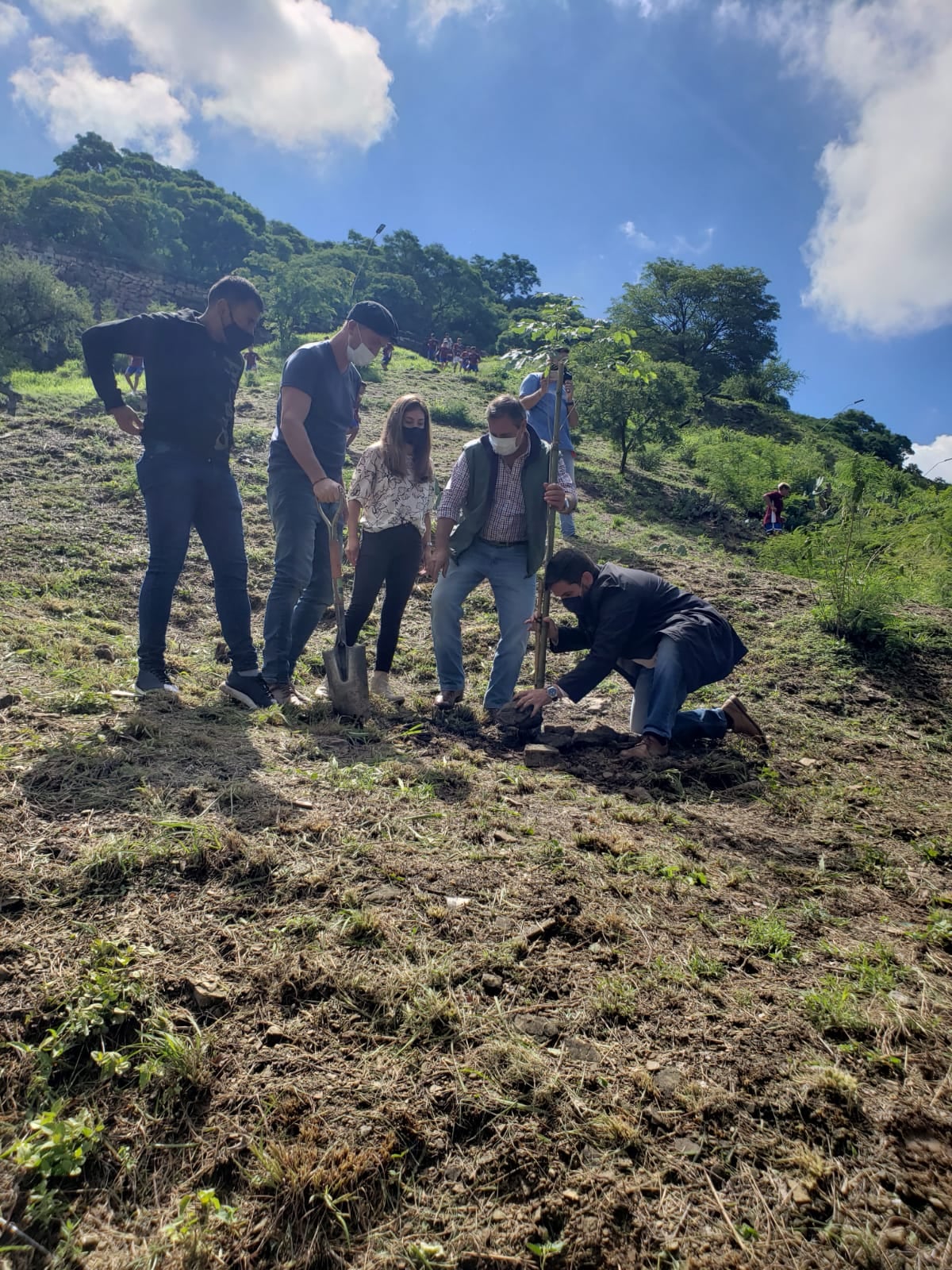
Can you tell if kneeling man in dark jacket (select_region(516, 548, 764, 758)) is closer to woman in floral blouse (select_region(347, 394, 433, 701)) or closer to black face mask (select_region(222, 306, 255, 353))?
woman in floral blouse (select_region(347, 394, 433, 701))

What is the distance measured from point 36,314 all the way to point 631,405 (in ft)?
69.4

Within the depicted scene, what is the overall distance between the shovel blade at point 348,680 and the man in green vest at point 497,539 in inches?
22.2

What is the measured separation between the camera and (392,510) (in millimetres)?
4004

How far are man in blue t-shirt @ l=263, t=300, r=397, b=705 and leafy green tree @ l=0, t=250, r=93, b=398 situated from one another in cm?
2416

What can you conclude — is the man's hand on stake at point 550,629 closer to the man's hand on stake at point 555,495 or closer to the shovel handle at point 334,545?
the man's hand on stake at point 555,495

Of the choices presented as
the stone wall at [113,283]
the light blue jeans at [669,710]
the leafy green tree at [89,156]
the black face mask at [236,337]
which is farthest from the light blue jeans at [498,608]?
the leafy green tree at [89,156]

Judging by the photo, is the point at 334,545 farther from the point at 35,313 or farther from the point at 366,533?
the point at 35,313

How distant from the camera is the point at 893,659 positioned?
5.12 meters

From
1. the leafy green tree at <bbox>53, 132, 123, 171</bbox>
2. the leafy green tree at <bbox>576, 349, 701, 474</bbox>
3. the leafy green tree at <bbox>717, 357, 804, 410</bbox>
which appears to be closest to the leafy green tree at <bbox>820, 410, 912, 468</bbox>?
the leafy green tree at <bbox>717, 357, 804, 410</bbox>

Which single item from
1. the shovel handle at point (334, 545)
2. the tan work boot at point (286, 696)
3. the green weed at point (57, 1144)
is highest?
the shovel handle at point (334, 545)

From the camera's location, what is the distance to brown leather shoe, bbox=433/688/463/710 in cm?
410

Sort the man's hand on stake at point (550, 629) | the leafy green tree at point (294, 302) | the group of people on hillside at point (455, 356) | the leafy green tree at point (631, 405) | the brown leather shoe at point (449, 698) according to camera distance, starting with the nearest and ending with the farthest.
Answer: the brown leather shoe at point (449, 698) < the man's hand on stake at point (550, 629) < the leafy green tree at point (631, 405) < the leafy green tree at point (294, 302) < the group of people on hillside at point (455, 356)

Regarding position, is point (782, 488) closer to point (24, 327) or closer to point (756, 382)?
point (24, 327)

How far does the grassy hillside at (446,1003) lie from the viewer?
121 cm
